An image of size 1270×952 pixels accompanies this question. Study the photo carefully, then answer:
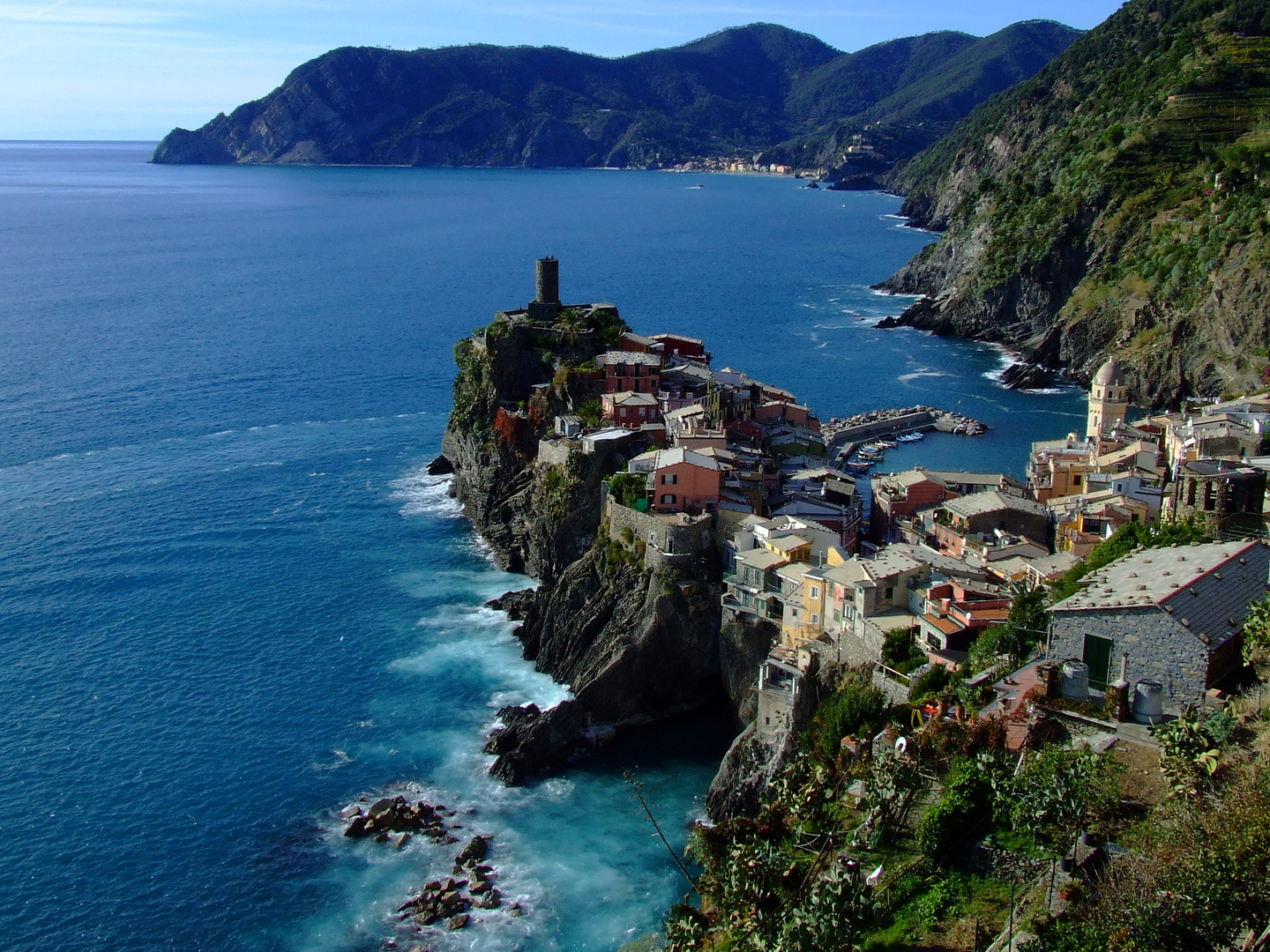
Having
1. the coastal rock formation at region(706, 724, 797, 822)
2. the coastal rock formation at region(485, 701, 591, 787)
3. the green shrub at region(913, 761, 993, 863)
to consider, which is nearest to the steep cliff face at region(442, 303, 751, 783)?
the coastal rock formation at region(485, 701, 591, 787)

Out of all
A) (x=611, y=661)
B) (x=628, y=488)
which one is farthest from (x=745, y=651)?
(x=628, y=488)

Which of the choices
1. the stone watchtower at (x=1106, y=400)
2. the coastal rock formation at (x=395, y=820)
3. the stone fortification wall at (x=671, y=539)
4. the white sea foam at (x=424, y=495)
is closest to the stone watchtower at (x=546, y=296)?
the white sea foam at (x=424, y=495)

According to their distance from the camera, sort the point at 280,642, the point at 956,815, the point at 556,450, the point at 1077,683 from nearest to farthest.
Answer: the point at 956,815
the point at 1077,683
the point at 280,642
the point at 556,450

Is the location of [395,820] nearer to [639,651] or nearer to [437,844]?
[437,844]

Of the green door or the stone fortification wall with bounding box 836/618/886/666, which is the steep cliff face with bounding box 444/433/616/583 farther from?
the green door

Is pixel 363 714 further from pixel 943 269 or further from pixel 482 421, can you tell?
pixel 943 269

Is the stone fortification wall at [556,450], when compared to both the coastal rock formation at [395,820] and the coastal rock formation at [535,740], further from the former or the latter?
the coastal rock formation at [395,820]
